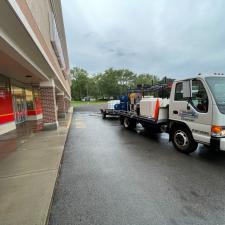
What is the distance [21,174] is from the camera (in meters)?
3.92

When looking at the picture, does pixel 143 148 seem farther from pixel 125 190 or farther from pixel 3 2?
pixel 3 2

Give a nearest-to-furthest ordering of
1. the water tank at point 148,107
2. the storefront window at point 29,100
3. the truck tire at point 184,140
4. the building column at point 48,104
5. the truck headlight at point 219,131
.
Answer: the truck headlight at point 219,131, the truck tire at point 184,140, the water tank at point 148,107, the building column at point 48,104, the storefront window at point 29,100

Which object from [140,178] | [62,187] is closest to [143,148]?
[140,178]

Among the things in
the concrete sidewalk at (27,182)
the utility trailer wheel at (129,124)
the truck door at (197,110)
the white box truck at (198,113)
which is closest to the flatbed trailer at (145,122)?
the utility trailer wheel at (129,124)

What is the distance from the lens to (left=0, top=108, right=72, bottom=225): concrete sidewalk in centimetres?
249

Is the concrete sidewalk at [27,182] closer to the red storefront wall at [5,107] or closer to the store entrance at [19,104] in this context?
the red storefront wall at [5,107]

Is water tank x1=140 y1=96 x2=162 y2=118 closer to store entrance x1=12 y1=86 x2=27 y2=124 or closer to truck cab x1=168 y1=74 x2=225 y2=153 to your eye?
truck cab x1=168 y1=74 x2=225 y2=153

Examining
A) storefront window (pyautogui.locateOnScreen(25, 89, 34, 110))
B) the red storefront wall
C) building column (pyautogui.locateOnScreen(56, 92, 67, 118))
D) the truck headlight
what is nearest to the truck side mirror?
the truck headlight

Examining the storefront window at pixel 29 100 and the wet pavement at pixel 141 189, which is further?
the storefront window at pixel 29 100

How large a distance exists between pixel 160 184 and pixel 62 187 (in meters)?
2.11

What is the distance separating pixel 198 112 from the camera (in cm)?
454

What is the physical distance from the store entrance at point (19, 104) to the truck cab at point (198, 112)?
11.1 meters

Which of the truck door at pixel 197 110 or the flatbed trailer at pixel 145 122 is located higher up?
the truck door at pixel 197 110

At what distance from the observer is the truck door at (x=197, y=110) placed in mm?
4289
